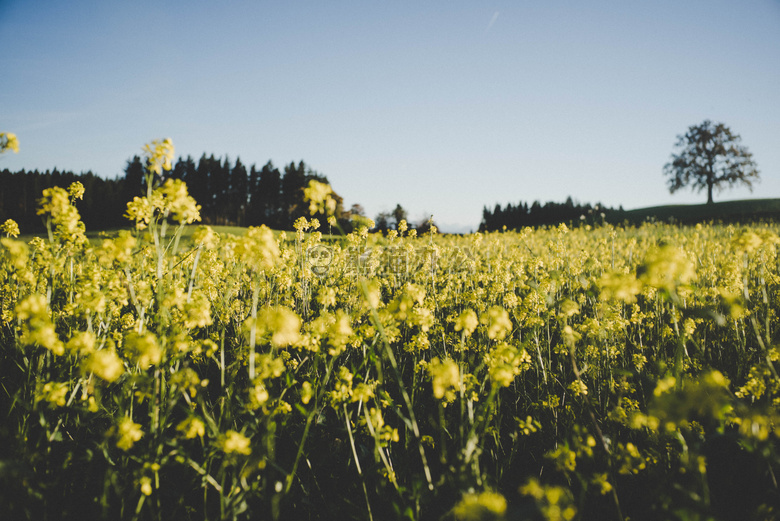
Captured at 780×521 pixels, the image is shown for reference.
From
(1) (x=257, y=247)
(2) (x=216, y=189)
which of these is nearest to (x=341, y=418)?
(1) (x=257, y=247)

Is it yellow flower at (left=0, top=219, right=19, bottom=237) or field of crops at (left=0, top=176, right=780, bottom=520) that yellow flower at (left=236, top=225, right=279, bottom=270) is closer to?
field of crops at (left=0, top=176, right=780, bottom=520)

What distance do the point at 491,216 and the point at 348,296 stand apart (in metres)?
70.0

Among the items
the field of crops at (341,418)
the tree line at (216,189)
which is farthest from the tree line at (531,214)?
the field of crops at (341,418)

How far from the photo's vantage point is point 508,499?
261cm

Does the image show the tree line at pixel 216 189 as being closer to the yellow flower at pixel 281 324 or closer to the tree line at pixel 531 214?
the tree line at pixel 531 214

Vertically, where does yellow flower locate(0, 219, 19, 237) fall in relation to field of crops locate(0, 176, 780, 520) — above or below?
above

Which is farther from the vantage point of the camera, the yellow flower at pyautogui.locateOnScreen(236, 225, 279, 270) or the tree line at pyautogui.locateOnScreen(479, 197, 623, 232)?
the tree line at pyautogui.locateOnScreen(479, 197, 623, 232)

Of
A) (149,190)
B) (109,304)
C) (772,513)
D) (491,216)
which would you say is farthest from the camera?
(491,216)

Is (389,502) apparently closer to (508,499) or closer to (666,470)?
(508,499)

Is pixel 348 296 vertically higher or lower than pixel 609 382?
higher

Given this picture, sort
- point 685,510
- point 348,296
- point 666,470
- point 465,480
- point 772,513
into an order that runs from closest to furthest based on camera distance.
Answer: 1. point 685,510
2. point 465,480
3. point 772,513
4. point 666,470
5. point 348,296

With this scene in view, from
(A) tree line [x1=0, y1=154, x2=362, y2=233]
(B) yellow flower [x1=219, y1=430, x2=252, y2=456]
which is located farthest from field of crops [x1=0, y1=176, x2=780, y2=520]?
(A) tree line [x1=0, y1=154, x2=362, y2=233]

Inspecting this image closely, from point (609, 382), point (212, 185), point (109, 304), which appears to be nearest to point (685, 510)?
point (609, 382)

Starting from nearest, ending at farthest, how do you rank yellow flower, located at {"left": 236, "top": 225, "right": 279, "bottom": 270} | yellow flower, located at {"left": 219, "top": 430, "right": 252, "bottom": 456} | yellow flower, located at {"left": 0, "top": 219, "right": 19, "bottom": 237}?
1. yellow flower, located at {"left": 219, "top": 430, "right": 252, "bottom": 456}
2. yellow flower, located at {"left": 236, "top": 225, "right": 279, "bottom": 270}
3. yellow flower, located at {"left": 0, "top": 219, "right": 19, "bottom": 237}
